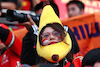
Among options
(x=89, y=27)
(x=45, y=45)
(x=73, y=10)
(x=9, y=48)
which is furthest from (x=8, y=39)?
(x=73, y=10)

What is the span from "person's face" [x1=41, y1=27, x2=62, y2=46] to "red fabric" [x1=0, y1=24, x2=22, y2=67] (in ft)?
1.22

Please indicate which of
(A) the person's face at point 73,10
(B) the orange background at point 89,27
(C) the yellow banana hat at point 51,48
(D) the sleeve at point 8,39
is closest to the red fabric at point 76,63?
(C) the yellow banana hat at point 51,48

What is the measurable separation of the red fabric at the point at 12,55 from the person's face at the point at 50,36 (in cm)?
37

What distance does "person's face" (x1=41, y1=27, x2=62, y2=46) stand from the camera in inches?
59.6

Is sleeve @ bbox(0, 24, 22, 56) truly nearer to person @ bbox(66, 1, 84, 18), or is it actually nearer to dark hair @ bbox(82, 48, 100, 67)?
dark hair @ bbox(82, 48, 100, 67)

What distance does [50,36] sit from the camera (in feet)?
5.00

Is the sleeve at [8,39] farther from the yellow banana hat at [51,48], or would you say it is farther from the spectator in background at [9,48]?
the yellow banana hat at [51,48]

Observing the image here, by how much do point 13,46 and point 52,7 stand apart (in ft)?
1.61

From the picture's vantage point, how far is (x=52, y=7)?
1.71m

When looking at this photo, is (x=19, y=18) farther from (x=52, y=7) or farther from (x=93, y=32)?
(x=93, y=32)

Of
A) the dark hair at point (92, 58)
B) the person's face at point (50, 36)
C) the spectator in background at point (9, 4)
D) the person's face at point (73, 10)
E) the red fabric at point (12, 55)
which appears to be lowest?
the red fabric at point (12, 55)

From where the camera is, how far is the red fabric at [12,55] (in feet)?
5.87

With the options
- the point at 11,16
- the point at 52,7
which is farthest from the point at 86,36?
the point at 11,16

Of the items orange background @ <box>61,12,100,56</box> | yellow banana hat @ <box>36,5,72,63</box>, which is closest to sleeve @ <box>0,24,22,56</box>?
yellow banana hat @ <box>36,5,72,63</box>
